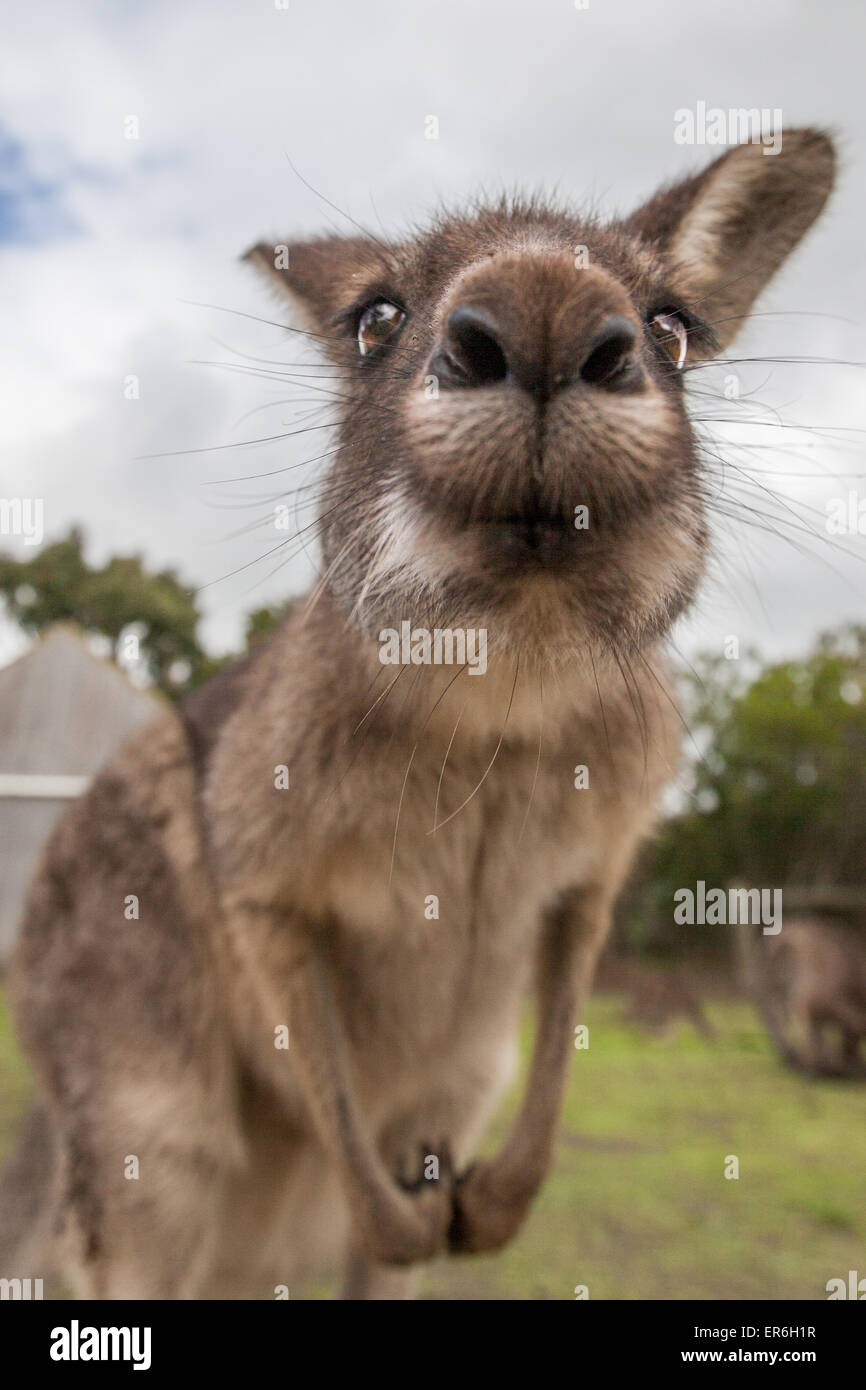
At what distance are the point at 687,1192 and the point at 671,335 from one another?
3843mm

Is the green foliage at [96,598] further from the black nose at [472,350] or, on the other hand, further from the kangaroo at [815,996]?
the kangaroo at [815,996]

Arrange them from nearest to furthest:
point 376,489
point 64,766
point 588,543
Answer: point 588,543 < point 376,489 < point 64,766

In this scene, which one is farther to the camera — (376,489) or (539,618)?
(376,489)

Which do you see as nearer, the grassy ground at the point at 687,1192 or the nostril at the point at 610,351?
the nostril at the point at 610,351

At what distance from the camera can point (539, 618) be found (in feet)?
5.37

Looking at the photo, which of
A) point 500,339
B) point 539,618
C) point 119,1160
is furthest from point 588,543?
point 119,1160

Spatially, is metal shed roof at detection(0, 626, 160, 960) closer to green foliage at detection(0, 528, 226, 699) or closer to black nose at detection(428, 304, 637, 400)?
green foliage at detection(0, 528, 226, 699)

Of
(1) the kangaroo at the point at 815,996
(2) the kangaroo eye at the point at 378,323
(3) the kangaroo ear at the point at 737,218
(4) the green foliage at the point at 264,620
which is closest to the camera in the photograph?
(2) the kangaroo eye at the point at 378,323

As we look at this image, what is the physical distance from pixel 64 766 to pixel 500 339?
4.06 m

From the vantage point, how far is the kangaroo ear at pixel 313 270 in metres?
2.38

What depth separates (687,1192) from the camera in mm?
4328

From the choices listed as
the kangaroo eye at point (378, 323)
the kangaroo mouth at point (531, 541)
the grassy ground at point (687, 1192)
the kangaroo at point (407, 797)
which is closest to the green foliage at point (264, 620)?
the kangaroo at point (407, 797)

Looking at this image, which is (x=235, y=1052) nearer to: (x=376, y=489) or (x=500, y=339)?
(x=376, y=489)
